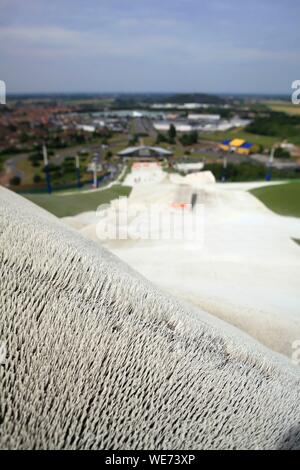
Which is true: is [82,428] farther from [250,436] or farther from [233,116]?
[233,116]

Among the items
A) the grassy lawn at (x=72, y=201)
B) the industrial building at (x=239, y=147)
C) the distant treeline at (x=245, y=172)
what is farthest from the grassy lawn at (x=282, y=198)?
the industrial building at (x=239, y=147)

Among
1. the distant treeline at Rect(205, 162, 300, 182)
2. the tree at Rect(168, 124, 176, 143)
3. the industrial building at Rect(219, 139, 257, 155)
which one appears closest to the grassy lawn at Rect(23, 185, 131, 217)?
→ the distant treeline at Rect(205, 162, 300, 182)

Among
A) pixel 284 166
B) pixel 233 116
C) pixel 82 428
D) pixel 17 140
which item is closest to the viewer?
pixel 82 428

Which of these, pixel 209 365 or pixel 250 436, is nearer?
pixel 250 436

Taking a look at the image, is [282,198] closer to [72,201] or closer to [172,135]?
[72,201]

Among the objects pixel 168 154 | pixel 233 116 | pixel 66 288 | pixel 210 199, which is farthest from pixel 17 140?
pixel 233 116
